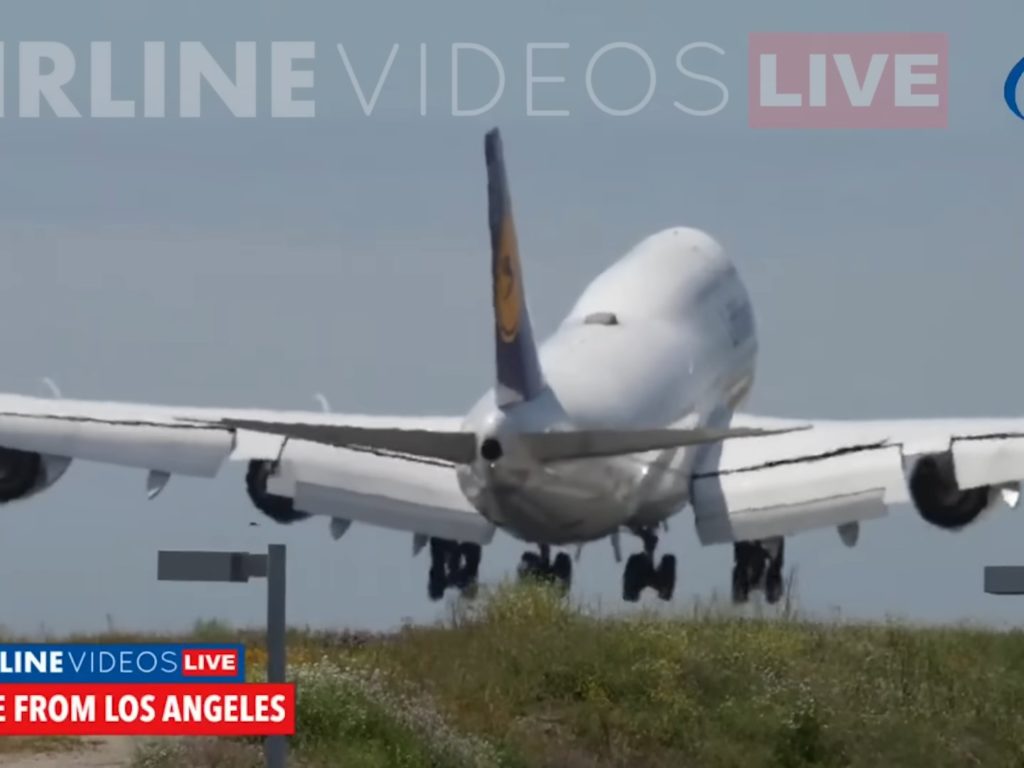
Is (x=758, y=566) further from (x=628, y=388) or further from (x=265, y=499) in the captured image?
(x=265, y=499)

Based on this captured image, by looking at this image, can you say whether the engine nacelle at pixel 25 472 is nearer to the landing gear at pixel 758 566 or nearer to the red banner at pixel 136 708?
the landing gear at pixel 758 566

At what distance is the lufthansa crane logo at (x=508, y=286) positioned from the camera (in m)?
50.5

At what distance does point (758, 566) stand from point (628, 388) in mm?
5014

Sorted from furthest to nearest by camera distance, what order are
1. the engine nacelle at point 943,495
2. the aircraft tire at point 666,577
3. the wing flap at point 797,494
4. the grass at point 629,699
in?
the aircraft tire at point 666,577, the wing flap at point 797,494, the engine nacelle at point 943,495, the grass at point 629,699

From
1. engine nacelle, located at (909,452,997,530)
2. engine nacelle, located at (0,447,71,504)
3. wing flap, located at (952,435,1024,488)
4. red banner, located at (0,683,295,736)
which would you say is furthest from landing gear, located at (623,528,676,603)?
red banner, located at (0,683,295,736)

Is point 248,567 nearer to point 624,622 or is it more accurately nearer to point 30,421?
point 624,622

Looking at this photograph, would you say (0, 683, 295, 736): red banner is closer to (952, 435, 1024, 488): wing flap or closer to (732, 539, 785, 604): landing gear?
(952, 435, 1024, 488): wing flap

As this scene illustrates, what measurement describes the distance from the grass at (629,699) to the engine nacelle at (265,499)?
16874 millimetres

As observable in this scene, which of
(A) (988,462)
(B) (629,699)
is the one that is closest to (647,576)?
(A) (988,462)

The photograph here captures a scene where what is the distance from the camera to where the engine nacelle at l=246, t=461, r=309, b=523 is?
196 ft

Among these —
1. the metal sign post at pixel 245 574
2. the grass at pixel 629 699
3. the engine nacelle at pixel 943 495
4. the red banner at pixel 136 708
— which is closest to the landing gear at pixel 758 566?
the engine nacelle at pixel 943 495

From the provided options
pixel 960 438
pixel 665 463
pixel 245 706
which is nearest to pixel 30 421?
pixel 665 463

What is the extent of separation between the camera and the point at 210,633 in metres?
48.0

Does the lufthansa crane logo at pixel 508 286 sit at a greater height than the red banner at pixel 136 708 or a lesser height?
greater
